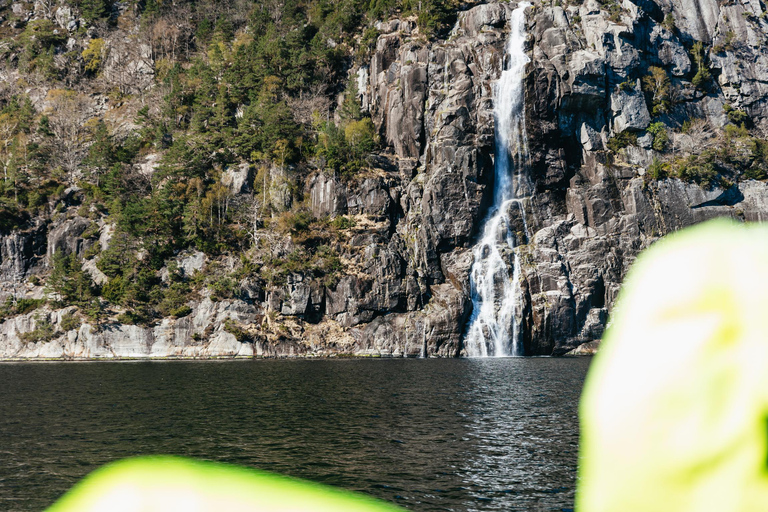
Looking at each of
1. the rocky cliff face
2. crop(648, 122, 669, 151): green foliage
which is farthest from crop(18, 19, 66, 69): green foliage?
crop(648, 122, 669, 151): green foliage

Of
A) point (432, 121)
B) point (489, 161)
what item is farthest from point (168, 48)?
point (489, 161)

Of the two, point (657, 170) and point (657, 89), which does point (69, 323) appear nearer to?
point (657, 170)

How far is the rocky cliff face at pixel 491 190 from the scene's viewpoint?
187 ft

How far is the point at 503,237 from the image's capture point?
2378 inches

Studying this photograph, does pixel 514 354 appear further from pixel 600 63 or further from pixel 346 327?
pixel 600 63

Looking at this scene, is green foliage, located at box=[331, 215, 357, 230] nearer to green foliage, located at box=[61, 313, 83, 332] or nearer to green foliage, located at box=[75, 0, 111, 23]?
green foliage, located at box=[61, 313, 83, 332]

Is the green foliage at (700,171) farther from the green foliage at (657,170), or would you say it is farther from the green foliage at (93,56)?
the green foliage at (93,56)

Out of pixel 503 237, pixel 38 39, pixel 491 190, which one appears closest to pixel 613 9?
pixel 491 190

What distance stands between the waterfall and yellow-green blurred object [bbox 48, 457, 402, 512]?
186 feet

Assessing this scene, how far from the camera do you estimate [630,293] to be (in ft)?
2.40


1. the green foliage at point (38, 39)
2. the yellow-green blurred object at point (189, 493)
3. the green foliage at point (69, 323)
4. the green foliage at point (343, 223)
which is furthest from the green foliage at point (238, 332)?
the green foliage at point (38, 39)

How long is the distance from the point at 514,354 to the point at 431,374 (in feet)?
66.3

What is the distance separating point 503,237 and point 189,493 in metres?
61.2

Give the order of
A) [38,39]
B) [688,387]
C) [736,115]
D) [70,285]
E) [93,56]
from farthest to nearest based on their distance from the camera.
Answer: [38,39] < [93,56] < [736,115] < [70,285] < [688,387]
